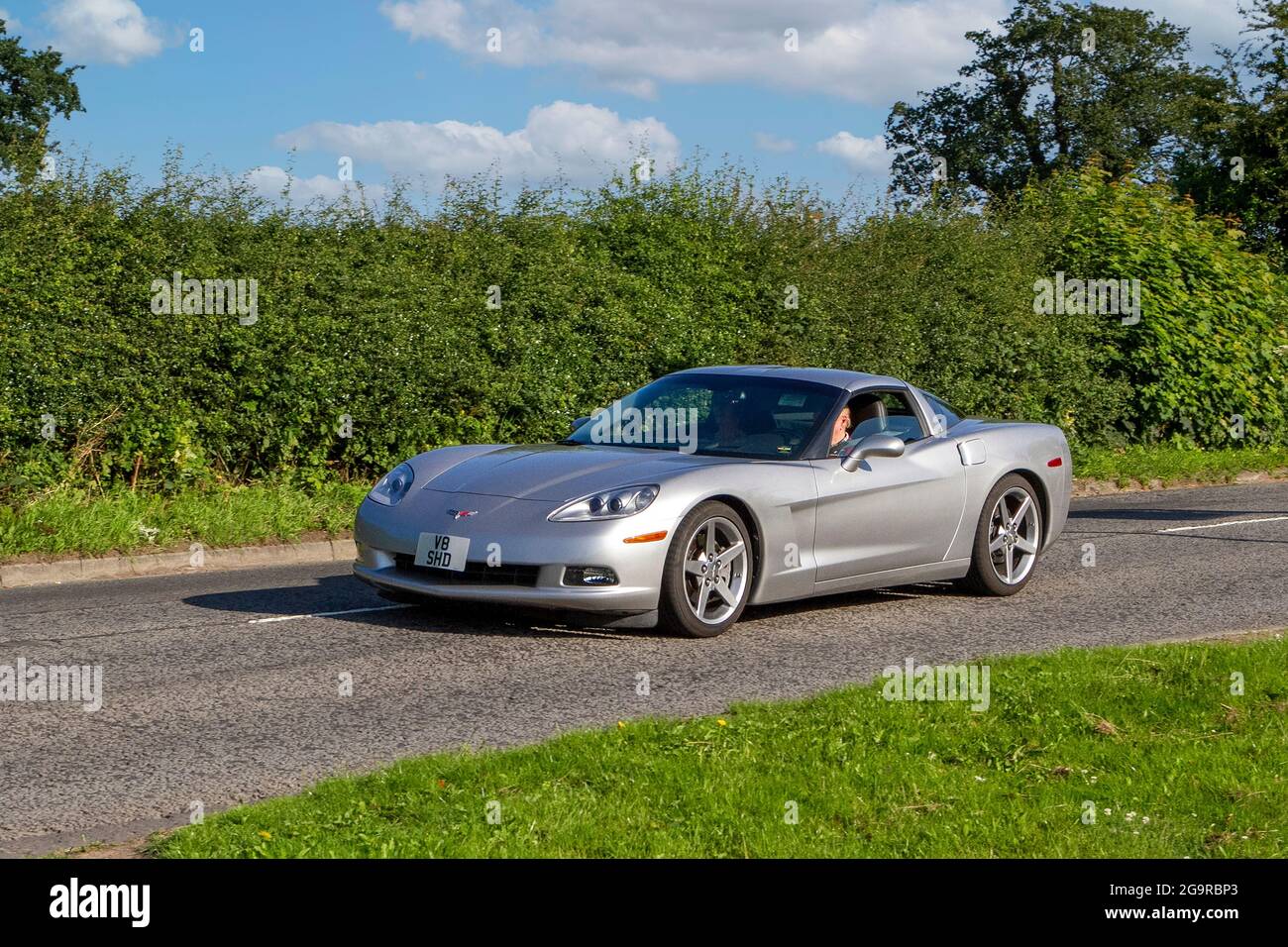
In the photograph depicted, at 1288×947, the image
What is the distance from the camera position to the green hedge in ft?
44.0

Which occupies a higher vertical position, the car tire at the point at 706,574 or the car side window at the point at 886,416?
the car side window at the point at 886,416

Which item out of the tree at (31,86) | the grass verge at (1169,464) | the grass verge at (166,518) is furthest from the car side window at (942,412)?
the tree at (31,86)

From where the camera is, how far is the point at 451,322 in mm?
15883

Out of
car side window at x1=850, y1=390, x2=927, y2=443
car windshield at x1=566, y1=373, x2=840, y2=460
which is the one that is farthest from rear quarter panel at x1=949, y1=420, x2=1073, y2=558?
car windshield at x1=566, y1=373, x2=840, y2=460

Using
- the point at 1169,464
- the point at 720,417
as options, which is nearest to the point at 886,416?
the point at 720,417

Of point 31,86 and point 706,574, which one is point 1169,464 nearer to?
point 706,574

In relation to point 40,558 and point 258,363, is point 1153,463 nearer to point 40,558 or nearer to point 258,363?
point 258,363

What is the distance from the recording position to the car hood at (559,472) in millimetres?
8617

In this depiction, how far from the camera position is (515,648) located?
8.35 m

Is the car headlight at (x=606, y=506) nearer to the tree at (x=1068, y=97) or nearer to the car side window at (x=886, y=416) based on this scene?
the car side window at (x=886, y=416)

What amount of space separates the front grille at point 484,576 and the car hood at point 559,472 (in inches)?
16.9

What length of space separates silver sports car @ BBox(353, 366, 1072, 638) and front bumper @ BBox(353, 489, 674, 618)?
0.01 m

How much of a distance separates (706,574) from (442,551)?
57.0 inches
